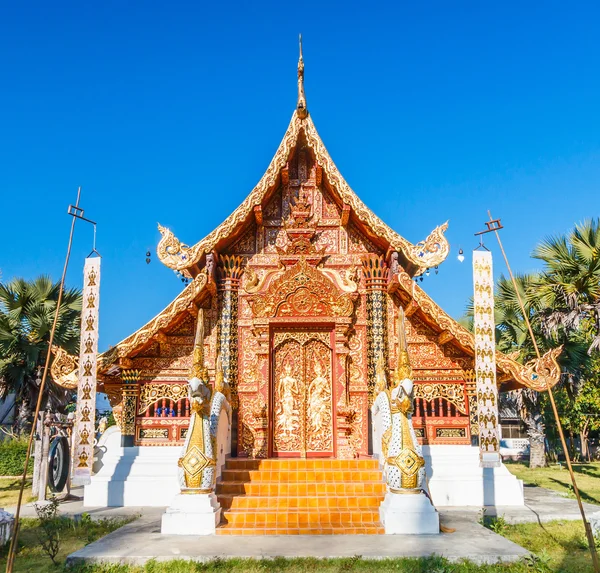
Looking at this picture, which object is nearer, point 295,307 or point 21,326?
point 295,307

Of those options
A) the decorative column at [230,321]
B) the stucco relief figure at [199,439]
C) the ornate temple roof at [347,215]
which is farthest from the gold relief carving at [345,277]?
the stucco relief figure at [199,439]

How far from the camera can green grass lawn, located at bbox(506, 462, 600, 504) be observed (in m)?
10.0

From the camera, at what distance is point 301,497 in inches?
276

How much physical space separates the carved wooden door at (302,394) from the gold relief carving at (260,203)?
5.63ft

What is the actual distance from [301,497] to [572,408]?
43.2 feet

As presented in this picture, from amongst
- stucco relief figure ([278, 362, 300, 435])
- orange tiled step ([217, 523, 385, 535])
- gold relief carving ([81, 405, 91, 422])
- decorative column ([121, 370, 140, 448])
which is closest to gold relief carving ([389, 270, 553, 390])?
stucco relief figure ([278, 362, 300, 435])

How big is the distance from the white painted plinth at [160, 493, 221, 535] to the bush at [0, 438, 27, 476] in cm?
932

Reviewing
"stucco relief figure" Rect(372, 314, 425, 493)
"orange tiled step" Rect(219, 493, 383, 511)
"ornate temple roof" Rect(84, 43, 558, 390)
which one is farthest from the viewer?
"ornate temple roof" Rect(84, 43, 558, 390)

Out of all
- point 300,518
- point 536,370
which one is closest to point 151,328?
point 300,518

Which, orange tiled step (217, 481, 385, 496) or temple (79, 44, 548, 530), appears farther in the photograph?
temple (79, 44, 548, 530)

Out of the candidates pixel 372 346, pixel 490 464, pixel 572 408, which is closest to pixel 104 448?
pixel 372 346

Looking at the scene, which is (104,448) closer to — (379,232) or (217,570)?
(217,570)

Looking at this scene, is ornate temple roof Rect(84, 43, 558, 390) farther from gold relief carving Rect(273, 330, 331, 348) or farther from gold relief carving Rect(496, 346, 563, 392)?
gold relief carving Rect(273, 330, 331, 348)

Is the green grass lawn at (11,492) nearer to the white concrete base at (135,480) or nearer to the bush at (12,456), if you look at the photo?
the bush at (12,456)
